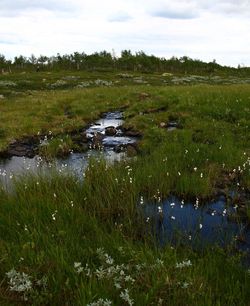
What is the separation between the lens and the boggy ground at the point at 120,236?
693 cm

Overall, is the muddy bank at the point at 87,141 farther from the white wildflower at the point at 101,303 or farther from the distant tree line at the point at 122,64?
the distant tree line at the point at 122,64

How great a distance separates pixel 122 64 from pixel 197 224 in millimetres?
103262

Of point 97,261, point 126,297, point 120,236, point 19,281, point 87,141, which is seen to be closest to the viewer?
point 126,297

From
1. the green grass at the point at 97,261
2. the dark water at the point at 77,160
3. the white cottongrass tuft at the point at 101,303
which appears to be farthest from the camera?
the dark water at the point at 77,160

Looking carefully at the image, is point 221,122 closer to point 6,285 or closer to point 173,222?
point 173,222

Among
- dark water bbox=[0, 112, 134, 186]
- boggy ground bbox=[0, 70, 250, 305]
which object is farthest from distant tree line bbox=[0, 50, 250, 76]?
boggy ground bbox=[0, 70, 250, 305]

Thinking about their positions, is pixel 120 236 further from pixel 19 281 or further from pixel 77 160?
pixel 77 160

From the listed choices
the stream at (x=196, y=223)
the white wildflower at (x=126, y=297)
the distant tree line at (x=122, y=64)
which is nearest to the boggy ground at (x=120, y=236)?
the white wildflower at (x=126, y=297)

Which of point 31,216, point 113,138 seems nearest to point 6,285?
point 31,216

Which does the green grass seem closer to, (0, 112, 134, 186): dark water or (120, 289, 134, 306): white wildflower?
(120, 289, 134, 306): white wildflower

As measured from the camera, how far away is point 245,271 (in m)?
7.81

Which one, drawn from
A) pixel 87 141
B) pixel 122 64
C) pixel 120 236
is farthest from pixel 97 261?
pixel 122 64

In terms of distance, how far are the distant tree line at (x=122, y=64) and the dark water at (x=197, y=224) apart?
311 feet

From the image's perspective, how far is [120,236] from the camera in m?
8.90
